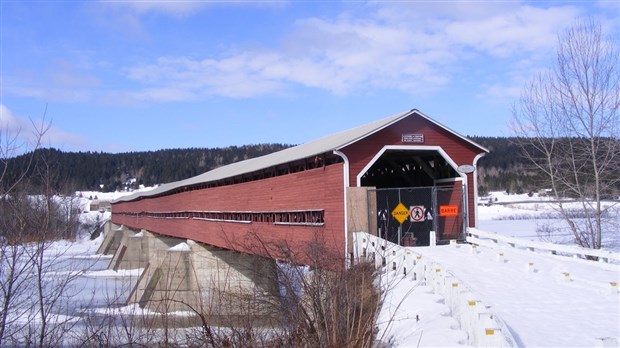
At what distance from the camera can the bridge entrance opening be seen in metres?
15.6

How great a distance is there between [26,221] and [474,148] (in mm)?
11696

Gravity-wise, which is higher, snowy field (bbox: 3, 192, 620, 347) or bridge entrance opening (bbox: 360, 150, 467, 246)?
bridge entrance opening (bbox: 360, 150, 467, 246)

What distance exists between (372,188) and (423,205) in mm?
2479

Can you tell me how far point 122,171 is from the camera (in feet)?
452

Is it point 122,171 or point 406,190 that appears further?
point 122,171

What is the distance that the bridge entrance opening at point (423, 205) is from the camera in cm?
1564

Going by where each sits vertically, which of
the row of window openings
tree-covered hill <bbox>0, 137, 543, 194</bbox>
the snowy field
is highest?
tree-covered hill <bbox>0, 137, 543, 194</bbox>

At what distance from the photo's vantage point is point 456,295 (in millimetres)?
8031

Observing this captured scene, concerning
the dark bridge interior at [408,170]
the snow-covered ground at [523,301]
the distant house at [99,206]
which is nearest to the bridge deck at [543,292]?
the snow-covered ground at [523,301]

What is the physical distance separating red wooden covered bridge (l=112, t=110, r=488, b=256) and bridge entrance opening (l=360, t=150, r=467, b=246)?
0.03m

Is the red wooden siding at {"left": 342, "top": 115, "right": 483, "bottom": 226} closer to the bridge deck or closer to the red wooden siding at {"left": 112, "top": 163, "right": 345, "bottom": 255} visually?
the red wooden siding at {"left": 112, "top": 163, "right": 345, "bottom": 255}

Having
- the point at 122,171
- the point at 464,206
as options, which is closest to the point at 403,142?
the point at 464,206

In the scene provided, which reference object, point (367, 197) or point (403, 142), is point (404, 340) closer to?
point (367, 197)

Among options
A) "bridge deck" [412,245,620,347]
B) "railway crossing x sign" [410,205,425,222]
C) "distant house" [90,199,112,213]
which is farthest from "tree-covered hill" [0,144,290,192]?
"bridge deck" [412,245,620,347]
